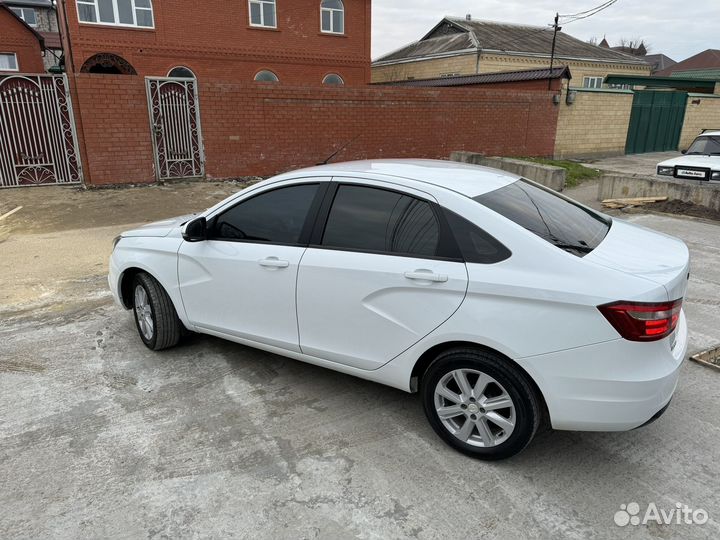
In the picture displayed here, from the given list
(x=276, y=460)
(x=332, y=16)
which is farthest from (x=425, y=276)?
(x=332, y=16)

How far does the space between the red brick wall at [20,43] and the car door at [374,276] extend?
33807mm

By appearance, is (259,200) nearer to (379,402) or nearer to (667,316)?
(379,402)

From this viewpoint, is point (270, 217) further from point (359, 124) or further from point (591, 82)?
point (591, 82)

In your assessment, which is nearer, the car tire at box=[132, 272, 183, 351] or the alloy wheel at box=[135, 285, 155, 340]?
the car tire at box=[132, 272, 183, 351]

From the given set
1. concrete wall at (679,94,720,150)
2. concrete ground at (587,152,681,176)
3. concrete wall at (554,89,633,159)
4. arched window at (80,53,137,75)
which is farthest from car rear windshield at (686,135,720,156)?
arched window at (80,53,137,75)

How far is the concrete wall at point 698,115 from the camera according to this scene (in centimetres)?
2411

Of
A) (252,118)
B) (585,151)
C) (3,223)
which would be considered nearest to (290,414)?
(3,223)

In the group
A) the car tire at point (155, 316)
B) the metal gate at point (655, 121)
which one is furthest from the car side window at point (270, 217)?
the metal gate at point (655, 121)

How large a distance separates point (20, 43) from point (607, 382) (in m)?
35.7

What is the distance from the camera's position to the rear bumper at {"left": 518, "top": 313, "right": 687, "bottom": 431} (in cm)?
249

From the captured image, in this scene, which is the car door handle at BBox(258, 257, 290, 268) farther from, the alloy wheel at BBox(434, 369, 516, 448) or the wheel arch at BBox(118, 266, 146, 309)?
the wheel arch at BBox(118, 266, 146, 309)

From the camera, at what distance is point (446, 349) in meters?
2.91

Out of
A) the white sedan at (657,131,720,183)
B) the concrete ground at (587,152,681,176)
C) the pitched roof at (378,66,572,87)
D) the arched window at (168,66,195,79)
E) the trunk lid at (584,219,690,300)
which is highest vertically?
the arched window at (168,66,195,79)

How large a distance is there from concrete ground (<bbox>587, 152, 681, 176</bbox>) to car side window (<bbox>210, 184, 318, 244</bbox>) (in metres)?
16.0
